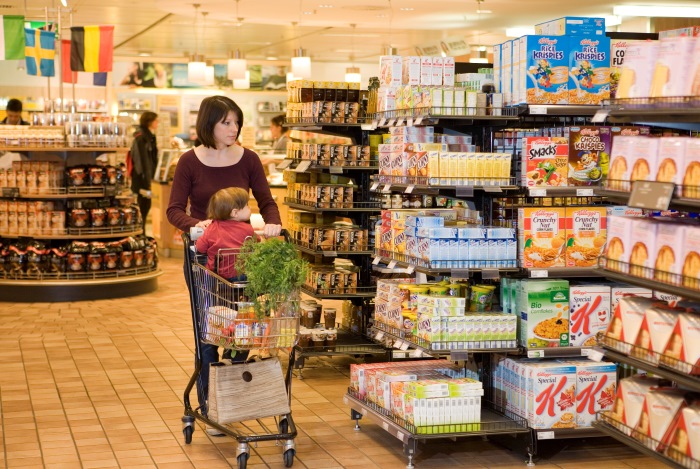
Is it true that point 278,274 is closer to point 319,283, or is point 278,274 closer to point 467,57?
point 319,283

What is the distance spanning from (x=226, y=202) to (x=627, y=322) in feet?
7.10

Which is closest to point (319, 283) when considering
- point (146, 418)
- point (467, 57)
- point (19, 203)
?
point (146, 418)

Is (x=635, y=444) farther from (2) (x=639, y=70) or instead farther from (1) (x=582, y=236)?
(1) (x=582, y=236)

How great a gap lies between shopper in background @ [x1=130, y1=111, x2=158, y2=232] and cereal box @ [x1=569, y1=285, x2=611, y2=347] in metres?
9.05

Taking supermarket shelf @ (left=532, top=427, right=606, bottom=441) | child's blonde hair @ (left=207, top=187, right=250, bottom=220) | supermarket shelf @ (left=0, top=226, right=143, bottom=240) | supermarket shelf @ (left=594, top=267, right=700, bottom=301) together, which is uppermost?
child's blonde hair @ (left=207, top=187, right=250, bottom=220)

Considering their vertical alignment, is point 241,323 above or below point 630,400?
above

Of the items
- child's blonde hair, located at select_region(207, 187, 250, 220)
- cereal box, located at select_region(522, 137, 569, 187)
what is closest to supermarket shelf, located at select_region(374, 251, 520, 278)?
cereal box, located at select_region(522, 137, 569, 187)

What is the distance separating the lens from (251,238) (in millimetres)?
4934

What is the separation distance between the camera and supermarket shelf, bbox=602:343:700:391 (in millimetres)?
3513

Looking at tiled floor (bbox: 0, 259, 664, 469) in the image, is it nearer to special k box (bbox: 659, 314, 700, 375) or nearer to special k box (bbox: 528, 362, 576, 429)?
special k box (bbox: 528, 362, 576, 429)

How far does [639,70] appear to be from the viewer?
154 inches

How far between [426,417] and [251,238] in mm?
1258

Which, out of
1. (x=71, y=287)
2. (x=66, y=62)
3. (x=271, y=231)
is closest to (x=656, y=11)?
(x=66, y=62)

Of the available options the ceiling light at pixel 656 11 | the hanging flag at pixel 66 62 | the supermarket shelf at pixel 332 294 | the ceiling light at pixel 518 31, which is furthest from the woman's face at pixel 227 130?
the ceiling light at pixel 518 31
